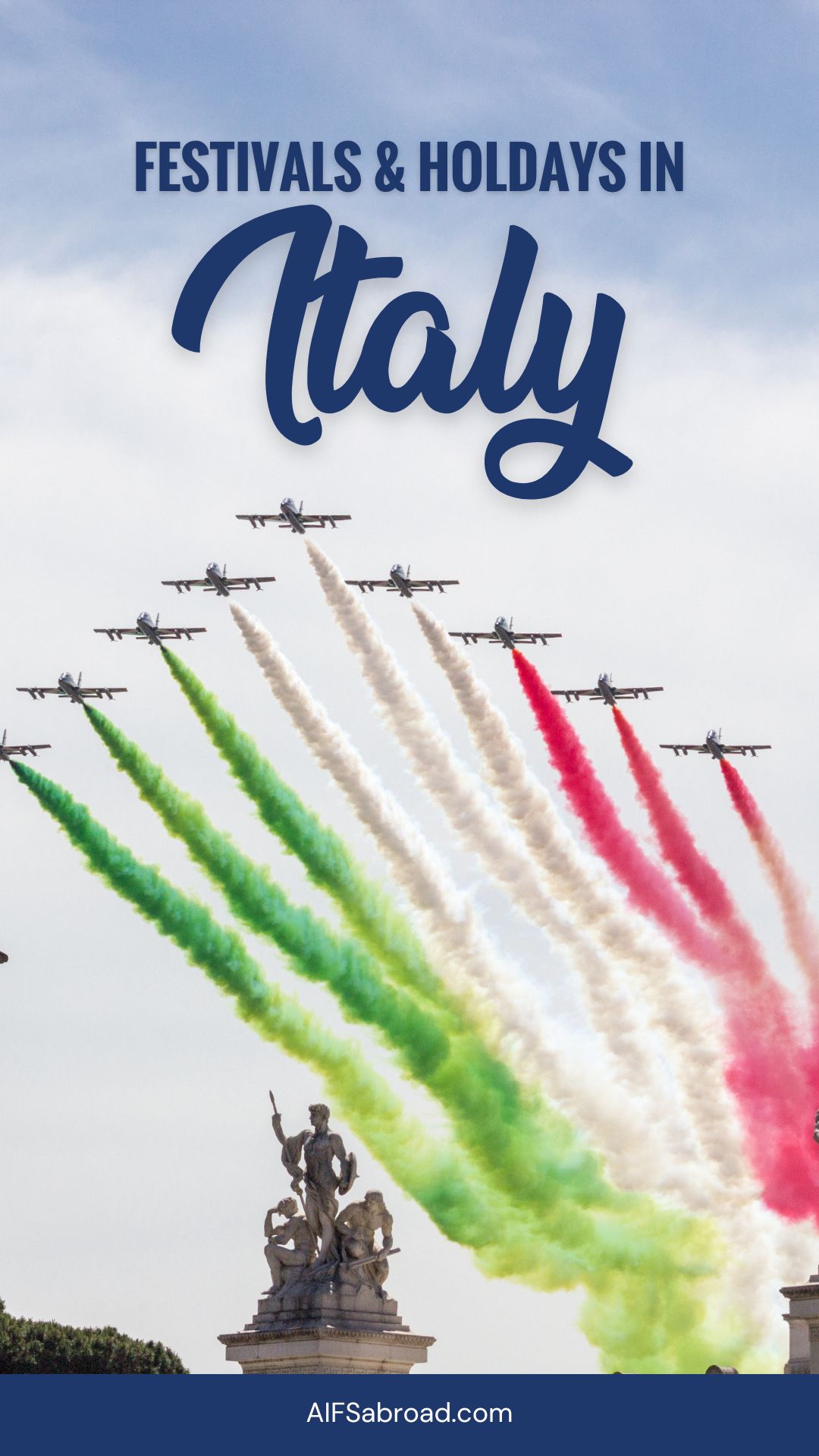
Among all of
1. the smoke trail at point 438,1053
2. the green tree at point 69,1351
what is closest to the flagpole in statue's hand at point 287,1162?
the smoke trail at point 438,1053

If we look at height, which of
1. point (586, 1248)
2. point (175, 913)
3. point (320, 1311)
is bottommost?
point (320, 1311)

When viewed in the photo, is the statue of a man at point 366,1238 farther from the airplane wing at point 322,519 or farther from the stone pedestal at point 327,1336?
the airplane wing at point 322,519

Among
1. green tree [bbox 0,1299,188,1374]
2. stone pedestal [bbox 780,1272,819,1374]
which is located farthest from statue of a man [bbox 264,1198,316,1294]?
green tree [bbox 0,1299,188,1374]

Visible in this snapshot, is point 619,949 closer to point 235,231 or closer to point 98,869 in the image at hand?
point 98,869

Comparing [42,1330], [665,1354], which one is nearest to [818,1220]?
[665,1354]

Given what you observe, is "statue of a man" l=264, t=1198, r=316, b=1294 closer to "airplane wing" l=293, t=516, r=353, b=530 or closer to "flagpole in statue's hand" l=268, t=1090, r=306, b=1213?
"flagpole in statue's hand" l=268, t=1090, r=306, b=1213

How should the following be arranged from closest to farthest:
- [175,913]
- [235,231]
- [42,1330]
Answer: [235,231] → [175,913] → [42,1330]

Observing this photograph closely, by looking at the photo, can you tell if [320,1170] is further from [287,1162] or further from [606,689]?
[606,689]
